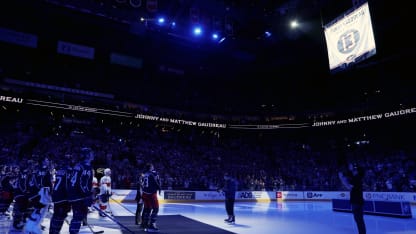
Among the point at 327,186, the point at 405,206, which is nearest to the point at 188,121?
the point at 327,186

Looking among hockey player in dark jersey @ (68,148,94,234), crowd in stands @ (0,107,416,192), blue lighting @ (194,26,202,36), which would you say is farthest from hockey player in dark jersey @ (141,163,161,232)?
crowd in stands @ (0,107,416,192)

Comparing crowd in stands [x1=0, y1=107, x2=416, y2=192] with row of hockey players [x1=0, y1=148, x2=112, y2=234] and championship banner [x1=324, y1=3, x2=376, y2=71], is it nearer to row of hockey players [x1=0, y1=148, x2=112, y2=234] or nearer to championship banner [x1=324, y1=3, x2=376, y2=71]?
championship banner [x1=324, y1=3, x2=376, y2=71]

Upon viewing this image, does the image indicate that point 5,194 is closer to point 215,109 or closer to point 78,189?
point 78,189

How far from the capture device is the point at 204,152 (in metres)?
32.7

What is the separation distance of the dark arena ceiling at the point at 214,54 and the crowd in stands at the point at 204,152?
3.42 meters

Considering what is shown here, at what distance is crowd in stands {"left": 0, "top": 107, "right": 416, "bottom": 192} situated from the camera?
24.2m

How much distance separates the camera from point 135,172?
24.2 metres

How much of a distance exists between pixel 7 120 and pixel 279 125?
91.2ft

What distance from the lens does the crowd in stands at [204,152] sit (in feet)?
79.3

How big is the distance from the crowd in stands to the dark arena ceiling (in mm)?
3423

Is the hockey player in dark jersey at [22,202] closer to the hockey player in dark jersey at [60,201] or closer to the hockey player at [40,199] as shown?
the hockey player at [40,199]

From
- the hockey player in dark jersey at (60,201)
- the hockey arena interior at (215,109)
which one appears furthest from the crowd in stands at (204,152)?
the hockey player in dark jersey at (60,201)

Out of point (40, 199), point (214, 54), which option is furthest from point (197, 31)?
point (40, 199)

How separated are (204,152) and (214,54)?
32.9 ft
